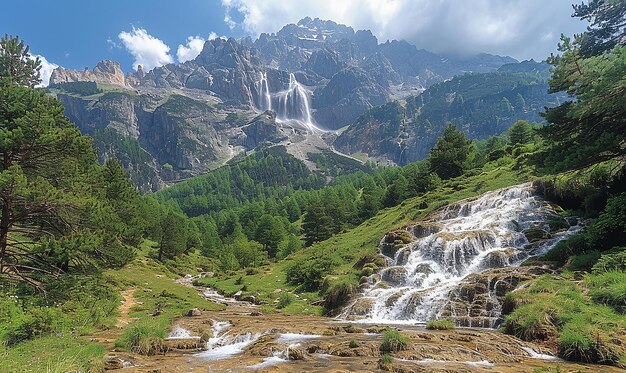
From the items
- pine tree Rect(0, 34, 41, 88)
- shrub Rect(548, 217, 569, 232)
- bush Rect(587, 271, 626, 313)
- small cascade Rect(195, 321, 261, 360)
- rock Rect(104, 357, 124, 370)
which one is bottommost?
small cascade Rect(195, 321, 261, 360)

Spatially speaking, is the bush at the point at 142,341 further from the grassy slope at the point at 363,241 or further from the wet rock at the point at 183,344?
the grassy slope at the point at 363,241

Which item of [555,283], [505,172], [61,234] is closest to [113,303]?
[61,234]

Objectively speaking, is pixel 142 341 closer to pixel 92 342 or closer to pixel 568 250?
pixel 92 342

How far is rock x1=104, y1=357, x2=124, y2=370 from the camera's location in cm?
1530

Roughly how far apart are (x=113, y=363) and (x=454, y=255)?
3366cm

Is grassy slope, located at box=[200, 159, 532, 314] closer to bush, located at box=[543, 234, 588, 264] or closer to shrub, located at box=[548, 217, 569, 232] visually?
shrub, located at box=[548, 217, 569, 232]

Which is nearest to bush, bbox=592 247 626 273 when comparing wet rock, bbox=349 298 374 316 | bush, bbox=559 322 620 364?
bush, bbox=559 322 620 364

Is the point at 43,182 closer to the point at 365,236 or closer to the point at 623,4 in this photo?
the point at 623,4

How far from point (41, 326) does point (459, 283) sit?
29.4 metres

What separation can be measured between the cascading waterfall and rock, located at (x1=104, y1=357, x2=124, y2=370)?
2108 centimetres

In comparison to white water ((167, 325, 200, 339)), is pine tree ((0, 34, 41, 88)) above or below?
above

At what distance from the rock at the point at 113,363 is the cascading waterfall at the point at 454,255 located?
2108 centimetres

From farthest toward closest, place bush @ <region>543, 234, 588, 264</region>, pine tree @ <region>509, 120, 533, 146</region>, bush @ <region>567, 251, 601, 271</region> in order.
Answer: pine tree @ <region>509, 120, 533, 146</region> → bush @ <region>543, 234, 588, 264</region> → bush @ <region>567, 251, 601, 271</region>

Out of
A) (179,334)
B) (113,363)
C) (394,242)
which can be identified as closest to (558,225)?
(394,242)
